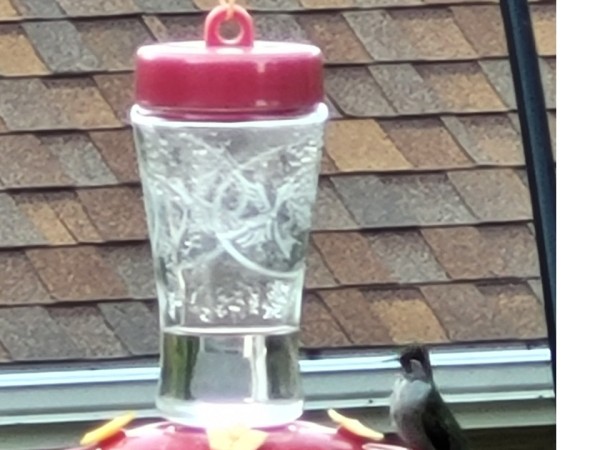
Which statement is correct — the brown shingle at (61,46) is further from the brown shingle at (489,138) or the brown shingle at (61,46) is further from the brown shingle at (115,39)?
the brown shingle at (489,138)

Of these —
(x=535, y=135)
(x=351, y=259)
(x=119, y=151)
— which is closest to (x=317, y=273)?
(x=351, y=259)

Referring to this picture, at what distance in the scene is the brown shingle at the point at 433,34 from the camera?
157 cm

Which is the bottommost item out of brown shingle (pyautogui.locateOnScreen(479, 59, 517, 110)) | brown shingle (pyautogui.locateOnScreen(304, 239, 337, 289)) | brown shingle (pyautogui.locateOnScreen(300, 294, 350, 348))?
brown shingle (pyautogui.locateOnScreen(300, 294, 350, 348))

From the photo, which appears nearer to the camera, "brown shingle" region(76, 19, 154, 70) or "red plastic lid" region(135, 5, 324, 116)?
"red plastic lid" region(135, 5, 324, 116)

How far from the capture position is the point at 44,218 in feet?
5.26

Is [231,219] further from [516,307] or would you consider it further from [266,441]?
[516,307]

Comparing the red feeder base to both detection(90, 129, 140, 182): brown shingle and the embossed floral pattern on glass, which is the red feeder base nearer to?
the embossed floral pattern on glass

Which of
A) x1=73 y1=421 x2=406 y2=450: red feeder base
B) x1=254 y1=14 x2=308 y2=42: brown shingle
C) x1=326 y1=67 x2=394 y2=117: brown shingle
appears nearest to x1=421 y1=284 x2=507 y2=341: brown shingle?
→ x1=326 y1=67 x2=394 y2=117: brown shingle

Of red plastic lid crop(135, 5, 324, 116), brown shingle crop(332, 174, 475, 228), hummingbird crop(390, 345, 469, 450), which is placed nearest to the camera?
red plastic lid crop(135, 5, 324, 116)

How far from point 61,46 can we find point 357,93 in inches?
13.0

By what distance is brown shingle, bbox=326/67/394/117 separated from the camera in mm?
1586

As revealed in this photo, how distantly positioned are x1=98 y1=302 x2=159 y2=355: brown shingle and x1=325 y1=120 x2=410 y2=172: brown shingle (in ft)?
0.92

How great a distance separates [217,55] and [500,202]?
31.2 inches

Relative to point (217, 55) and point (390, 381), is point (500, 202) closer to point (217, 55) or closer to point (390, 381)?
point (390, 381)
